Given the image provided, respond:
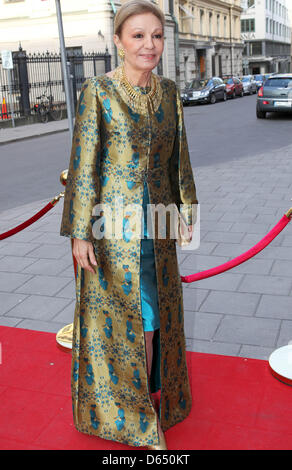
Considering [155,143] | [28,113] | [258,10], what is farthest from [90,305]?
[258,10]

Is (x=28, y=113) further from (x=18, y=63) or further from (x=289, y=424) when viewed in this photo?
(x=289, y=424)

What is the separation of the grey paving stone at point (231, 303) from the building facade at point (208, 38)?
116 feet

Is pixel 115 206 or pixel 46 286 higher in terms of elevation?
pixel 115 206

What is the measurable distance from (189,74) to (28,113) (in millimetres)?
21174

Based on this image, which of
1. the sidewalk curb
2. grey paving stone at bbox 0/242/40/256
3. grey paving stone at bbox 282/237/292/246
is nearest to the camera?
grey paving stone at bbox 282/237/292/246

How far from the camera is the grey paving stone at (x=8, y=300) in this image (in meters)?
4.49

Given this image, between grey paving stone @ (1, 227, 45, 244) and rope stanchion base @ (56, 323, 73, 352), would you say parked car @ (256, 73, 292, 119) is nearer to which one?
grey paving stone @ (1, 227, 45, 244)

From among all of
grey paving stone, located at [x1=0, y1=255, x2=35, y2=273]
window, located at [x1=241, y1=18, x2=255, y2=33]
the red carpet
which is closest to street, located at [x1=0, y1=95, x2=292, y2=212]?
grey paving stone, located at [x1=0, y1=255, x2=35, y2=273]

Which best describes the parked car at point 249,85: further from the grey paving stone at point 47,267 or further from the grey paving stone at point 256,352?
→ the grey paving stone at point 256,352

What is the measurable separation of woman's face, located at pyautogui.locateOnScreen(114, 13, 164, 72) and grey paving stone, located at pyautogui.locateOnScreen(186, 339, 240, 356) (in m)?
2.02

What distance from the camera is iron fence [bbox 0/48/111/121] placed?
835 inches

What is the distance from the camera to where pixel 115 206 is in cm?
246

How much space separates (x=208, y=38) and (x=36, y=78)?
23.3m

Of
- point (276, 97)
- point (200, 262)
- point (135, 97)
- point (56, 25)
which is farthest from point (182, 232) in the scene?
point (56, 25)
